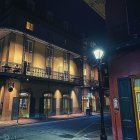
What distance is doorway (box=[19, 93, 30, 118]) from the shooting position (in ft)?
67.7

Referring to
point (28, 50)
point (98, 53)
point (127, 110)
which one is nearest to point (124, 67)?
point (98, 53)

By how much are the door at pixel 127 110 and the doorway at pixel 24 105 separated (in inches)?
607

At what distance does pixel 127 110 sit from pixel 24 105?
1602 cm

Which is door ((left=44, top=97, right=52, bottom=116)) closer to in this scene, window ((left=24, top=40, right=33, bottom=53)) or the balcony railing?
the balcony railing

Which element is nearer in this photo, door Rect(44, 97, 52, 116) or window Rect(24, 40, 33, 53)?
window Rect(24, 40, 33, 53)

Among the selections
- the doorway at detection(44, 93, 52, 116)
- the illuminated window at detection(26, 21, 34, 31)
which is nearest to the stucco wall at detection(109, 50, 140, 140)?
the doorway at detection(44, 93, 52, 116)

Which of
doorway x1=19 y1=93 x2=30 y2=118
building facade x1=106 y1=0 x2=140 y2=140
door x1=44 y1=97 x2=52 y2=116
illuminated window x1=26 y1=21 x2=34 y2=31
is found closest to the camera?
building facade x1=106 y1=0 x2=140 y2=140

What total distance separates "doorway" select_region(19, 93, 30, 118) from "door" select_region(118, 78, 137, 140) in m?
15.4

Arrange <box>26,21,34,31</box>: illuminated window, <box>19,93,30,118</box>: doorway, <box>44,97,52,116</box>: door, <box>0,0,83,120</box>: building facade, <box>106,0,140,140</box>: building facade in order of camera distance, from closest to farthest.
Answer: <box>106,0,140,140</box>: building facade → <box>0,0,83,120</box>: building facade → <box>19,93,30,118</box>: doorway → <box>26,21,34,31</box>: illuminated window → <box>44,97,52,116</box>: door

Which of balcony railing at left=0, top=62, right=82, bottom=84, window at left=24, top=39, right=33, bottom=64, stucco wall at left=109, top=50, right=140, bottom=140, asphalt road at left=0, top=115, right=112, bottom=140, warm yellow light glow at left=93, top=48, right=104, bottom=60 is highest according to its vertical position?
window at left=24, top=39, right=33, bottom=64

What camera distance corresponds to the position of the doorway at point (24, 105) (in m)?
20.6

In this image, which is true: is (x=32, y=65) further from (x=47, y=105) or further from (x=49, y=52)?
(x=47, y=105)

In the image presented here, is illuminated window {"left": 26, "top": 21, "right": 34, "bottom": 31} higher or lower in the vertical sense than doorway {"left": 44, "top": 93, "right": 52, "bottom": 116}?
higher

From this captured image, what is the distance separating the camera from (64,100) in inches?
1040
